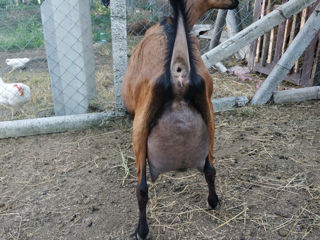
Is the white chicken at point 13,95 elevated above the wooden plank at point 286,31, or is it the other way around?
the wooden plank at point 286,31

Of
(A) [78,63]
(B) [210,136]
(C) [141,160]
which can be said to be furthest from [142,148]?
(A) [78,63]

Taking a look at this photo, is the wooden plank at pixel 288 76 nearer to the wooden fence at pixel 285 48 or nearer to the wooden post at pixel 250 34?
the wooden fence at pixel 285 48

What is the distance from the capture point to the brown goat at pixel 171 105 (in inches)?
64.6

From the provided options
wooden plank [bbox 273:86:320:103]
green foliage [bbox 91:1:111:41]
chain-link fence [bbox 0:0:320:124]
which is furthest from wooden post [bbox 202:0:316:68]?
green foliage [bbox 91:1:111:41]

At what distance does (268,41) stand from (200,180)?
3565 mm

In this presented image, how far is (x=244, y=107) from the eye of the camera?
384cm

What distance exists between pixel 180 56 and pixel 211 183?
94 centimetres

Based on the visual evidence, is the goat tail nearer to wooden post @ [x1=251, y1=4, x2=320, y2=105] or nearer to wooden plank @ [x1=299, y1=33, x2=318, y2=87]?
wooden post @ [x1=251, y1=4, x2=320, y2=105]

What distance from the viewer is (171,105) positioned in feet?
5.59

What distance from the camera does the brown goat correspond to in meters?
1.64

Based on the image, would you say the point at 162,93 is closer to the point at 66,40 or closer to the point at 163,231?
the point at 163,231

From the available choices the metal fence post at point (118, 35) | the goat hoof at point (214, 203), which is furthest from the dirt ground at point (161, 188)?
the metal fence post at point (118, 35)

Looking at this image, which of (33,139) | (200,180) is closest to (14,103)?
(33,139)

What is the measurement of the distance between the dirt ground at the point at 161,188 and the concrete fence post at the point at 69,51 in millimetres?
506
